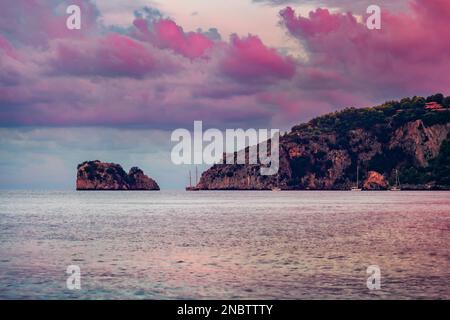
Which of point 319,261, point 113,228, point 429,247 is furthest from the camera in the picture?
point 113,228

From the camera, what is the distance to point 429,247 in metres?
68.1

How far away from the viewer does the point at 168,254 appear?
63.2 meters

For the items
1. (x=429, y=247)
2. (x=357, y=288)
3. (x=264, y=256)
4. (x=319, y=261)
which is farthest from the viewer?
(x=429, y=247)
